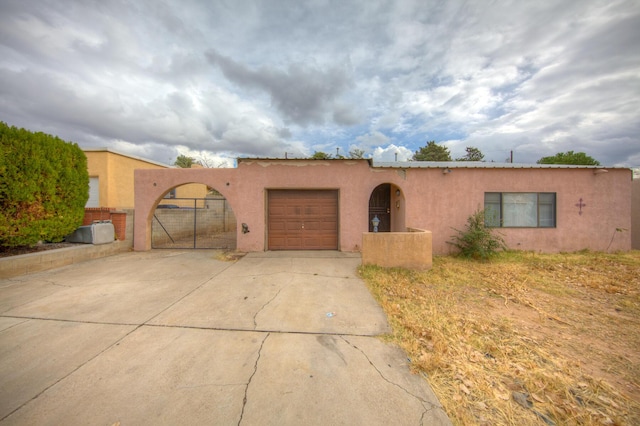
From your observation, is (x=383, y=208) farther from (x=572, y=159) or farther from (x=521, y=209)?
(x=572, y=159)

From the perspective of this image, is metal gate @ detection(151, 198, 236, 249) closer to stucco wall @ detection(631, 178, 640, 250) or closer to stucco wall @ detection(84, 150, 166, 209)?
stucco wall @ detection(84, 150, 166, 209)

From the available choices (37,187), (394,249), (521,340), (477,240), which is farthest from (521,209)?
(37,187)

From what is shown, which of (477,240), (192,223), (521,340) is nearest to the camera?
(521,340)

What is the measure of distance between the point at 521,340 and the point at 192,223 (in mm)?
13309

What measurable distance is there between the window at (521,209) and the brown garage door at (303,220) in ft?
19.4

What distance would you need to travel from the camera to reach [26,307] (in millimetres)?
3934

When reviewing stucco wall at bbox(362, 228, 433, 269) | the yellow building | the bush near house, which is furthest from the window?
the bush near house

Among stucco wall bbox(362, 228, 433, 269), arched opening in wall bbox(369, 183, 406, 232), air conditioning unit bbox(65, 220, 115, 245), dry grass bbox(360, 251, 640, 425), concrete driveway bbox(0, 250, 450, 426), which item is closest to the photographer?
concrete driveway bbox(0, 250, 450, 426)

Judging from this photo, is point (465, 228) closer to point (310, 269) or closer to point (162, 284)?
point (310, 269)

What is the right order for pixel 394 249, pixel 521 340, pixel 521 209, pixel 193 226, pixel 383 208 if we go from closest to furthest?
pixel 521 340
pixel 394 249
pixel 521 209
pixel 383 208
pixel 193 226

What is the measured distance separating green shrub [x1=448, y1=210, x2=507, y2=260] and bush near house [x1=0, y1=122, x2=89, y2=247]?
1270 centimetres

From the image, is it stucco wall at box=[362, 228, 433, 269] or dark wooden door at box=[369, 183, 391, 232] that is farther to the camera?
dark wooden door at box=[369, 183, 391, 232]

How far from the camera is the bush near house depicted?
584cm

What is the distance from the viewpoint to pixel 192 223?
12.3m
